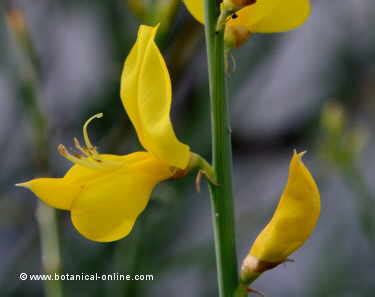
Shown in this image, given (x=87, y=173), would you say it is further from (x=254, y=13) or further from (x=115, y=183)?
(x=254, y=13)

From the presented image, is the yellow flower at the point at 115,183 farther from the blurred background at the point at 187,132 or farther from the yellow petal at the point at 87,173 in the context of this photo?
the blurred background at the point at 187,132

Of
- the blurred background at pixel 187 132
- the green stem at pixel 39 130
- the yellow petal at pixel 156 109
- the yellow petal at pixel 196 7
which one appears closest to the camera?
the yellow petal at pixel 156 109

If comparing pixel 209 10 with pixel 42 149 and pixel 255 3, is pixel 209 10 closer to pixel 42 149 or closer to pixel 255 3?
pixel 255 3

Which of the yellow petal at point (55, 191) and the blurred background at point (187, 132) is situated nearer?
the yellow petal at point (55, 191)

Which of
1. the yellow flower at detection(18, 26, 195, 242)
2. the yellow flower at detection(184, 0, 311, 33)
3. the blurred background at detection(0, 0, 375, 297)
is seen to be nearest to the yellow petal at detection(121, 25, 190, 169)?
the yellow flower at detection(18, 26, 195, 242)

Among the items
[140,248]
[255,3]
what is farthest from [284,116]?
[255,3]

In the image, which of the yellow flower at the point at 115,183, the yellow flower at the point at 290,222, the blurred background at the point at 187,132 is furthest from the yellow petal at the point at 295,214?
the blurred background at the point at 187,132
